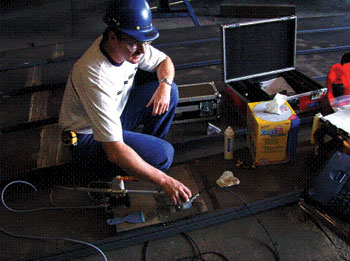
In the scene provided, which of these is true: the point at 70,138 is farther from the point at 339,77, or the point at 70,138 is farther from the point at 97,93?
the point at 339,77

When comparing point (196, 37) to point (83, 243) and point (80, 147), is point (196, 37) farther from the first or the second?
point (83, 243)

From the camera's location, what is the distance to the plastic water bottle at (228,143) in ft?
7.16

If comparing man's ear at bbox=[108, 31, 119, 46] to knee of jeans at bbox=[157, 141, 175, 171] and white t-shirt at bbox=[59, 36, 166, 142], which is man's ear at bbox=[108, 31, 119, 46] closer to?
white t-shirt at bbox=[59, 36, 166, 142]

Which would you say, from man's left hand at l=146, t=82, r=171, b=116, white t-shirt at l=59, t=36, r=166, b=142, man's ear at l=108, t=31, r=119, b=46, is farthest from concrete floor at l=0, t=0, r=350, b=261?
man's ear at l=108, t=31, r=119, b=46

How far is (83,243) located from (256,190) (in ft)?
3.23

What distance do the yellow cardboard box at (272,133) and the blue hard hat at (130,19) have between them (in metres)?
0.83

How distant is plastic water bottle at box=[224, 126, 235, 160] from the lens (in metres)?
2.18

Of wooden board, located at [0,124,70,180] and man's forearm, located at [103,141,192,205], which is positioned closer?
man's forearm, located at [103,141,192,205]

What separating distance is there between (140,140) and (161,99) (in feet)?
0.96

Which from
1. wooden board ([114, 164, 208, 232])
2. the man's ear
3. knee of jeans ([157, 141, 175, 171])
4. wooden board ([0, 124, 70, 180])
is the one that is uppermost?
the man's ear

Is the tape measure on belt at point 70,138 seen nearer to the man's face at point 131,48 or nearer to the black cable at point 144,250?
the man's face at point 131,48

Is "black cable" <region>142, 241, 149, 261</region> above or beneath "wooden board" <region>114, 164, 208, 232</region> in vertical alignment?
beneath

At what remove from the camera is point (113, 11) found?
5.35ft

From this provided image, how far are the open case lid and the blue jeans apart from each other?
0.58 meters
